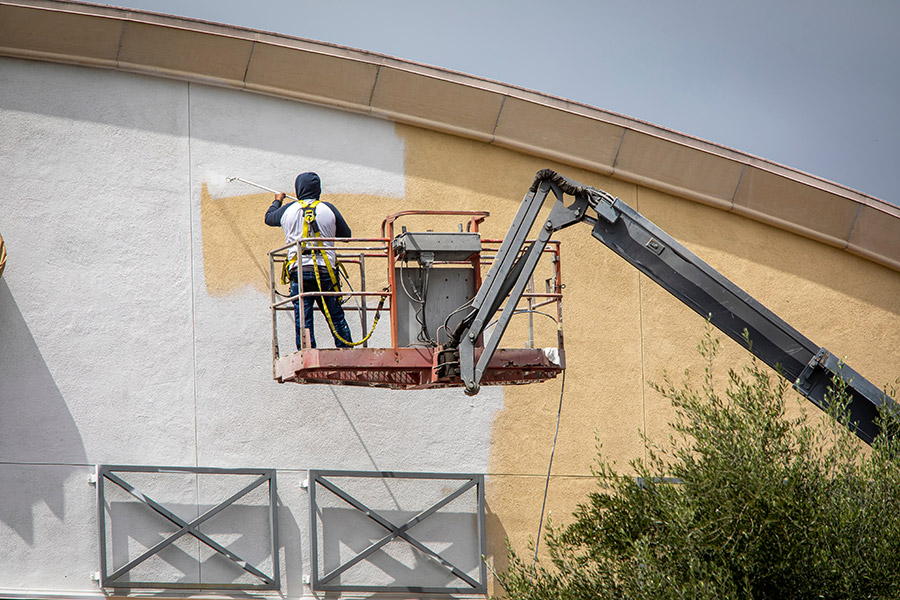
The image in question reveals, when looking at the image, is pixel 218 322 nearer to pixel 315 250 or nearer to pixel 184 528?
pixel 184 528

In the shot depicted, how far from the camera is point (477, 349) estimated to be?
11.9 meters

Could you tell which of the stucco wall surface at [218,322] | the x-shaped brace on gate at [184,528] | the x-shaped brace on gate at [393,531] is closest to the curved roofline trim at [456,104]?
the stucco wall surface at [218,322]

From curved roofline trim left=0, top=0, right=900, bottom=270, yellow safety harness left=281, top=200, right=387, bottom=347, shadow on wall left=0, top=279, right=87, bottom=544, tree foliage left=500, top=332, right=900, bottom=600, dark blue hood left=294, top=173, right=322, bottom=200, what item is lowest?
tree foliage left=500, top=332, right=900, bottom=600

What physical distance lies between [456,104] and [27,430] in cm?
693

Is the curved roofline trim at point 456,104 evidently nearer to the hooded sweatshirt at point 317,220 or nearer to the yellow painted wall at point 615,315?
the yellow painted wall at point 615,315

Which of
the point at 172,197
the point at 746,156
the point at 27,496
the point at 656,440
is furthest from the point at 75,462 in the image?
the point at 746,156

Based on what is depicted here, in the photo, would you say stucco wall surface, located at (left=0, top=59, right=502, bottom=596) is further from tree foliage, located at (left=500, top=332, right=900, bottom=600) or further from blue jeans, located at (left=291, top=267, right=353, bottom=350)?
tree foliage, located at (left=500, top=332, right=900, bottom=600)

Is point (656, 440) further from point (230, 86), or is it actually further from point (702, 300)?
point (230, 86)

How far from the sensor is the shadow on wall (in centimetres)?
1445

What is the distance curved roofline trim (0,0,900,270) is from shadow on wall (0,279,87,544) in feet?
11.2

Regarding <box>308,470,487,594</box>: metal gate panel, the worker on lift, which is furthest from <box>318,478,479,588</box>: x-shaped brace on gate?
the worker on lift

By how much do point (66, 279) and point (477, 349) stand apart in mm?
6085

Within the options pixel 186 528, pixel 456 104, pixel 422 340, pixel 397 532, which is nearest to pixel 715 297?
pixel 422 340

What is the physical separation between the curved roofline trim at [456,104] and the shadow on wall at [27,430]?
3.43 metres
